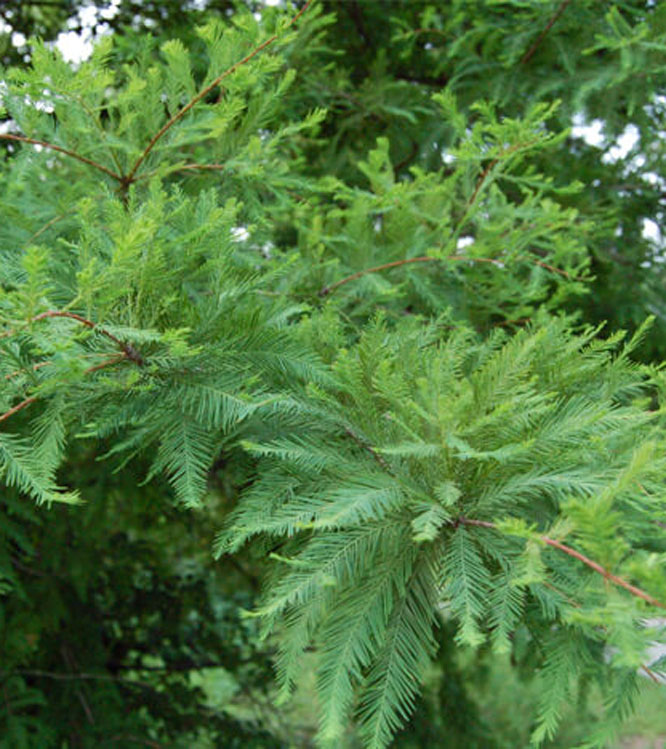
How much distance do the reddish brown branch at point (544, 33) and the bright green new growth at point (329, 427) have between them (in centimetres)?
126

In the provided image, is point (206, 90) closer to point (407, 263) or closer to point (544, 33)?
point (407, 263)

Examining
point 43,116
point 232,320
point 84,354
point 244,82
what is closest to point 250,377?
point 232,320

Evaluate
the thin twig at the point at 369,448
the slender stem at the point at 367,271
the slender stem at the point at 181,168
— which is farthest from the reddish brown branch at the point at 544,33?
the thin twig at the point at 369,448

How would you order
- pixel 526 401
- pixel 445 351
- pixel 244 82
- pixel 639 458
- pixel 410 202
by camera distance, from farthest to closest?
pixel 410 202 < pixel 244 82 < pixel 445 351 < pixel 526 401 < pixel 639 458

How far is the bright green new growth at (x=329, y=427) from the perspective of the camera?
1269 millimetres

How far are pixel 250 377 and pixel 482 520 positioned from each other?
540mm

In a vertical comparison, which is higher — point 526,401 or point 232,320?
point 526,401

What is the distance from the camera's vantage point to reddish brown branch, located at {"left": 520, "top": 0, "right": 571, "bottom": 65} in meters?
2.60

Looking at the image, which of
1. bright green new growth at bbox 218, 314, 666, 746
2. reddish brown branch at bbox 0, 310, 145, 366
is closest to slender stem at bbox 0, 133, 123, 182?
reddish brown branch at bbox 0, 310, 145, 366

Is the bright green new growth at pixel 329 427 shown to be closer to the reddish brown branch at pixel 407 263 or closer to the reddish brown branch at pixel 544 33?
the reddish brown branch at pixel 407 263

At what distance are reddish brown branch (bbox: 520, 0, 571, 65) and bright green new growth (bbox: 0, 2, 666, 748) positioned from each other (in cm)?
126

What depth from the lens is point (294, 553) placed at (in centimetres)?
156

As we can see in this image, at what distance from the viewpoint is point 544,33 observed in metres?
2.72

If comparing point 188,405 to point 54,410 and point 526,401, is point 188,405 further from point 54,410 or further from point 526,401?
point 526,401
